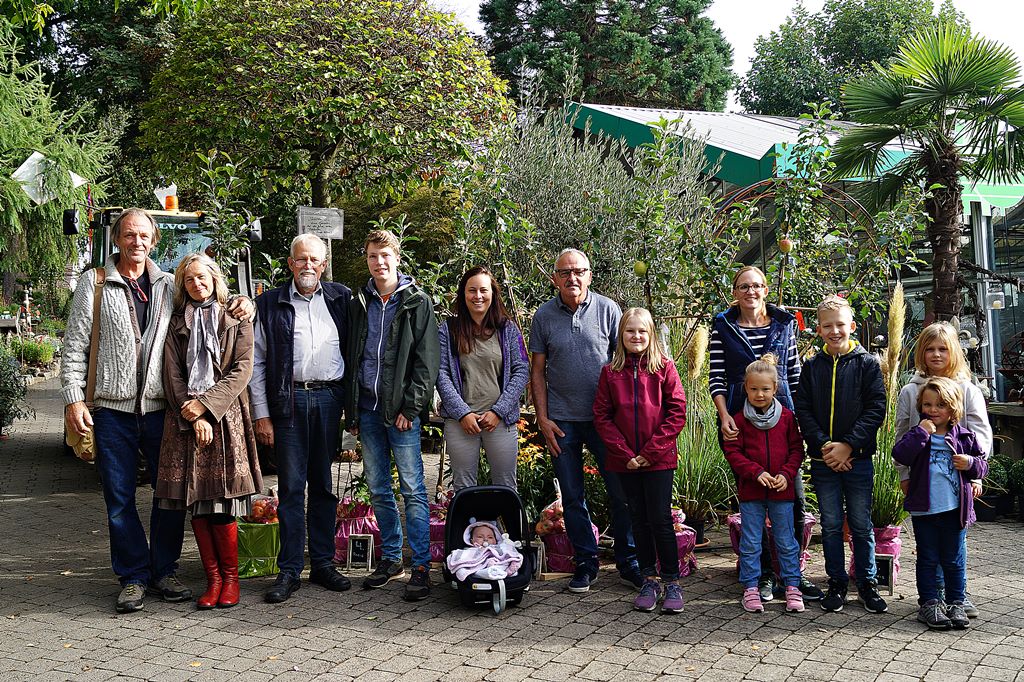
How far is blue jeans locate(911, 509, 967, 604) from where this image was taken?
177 inches

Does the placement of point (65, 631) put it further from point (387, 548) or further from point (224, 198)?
point (224, 198)

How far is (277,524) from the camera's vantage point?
5.54 metres

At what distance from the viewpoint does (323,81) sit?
10625mm

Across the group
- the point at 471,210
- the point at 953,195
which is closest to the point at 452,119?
the point at 471,210

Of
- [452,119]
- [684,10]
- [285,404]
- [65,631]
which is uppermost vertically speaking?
[684,10]

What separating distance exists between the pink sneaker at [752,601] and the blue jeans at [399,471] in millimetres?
1714

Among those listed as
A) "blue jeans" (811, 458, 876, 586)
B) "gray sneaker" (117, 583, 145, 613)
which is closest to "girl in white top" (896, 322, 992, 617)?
"blue jeans" (811, 458, 876, 586)

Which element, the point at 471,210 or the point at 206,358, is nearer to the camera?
the point at 206,358

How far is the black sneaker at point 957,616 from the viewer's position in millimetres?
4414

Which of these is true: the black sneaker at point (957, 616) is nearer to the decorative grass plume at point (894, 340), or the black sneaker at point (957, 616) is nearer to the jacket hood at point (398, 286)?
the decorative grass plume at point (894, 340)

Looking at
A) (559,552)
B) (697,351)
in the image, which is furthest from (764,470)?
(559,552)

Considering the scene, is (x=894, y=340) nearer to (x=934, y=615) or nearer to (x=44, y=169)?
(x=934, y=615)

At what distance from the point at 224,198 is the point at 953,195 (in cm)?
606

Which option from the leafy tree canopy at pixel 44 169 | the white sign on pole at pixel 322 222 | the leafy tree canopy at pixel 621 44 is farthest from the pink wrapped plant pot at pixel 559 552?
the leafy tree canopy at pixel 621 44
